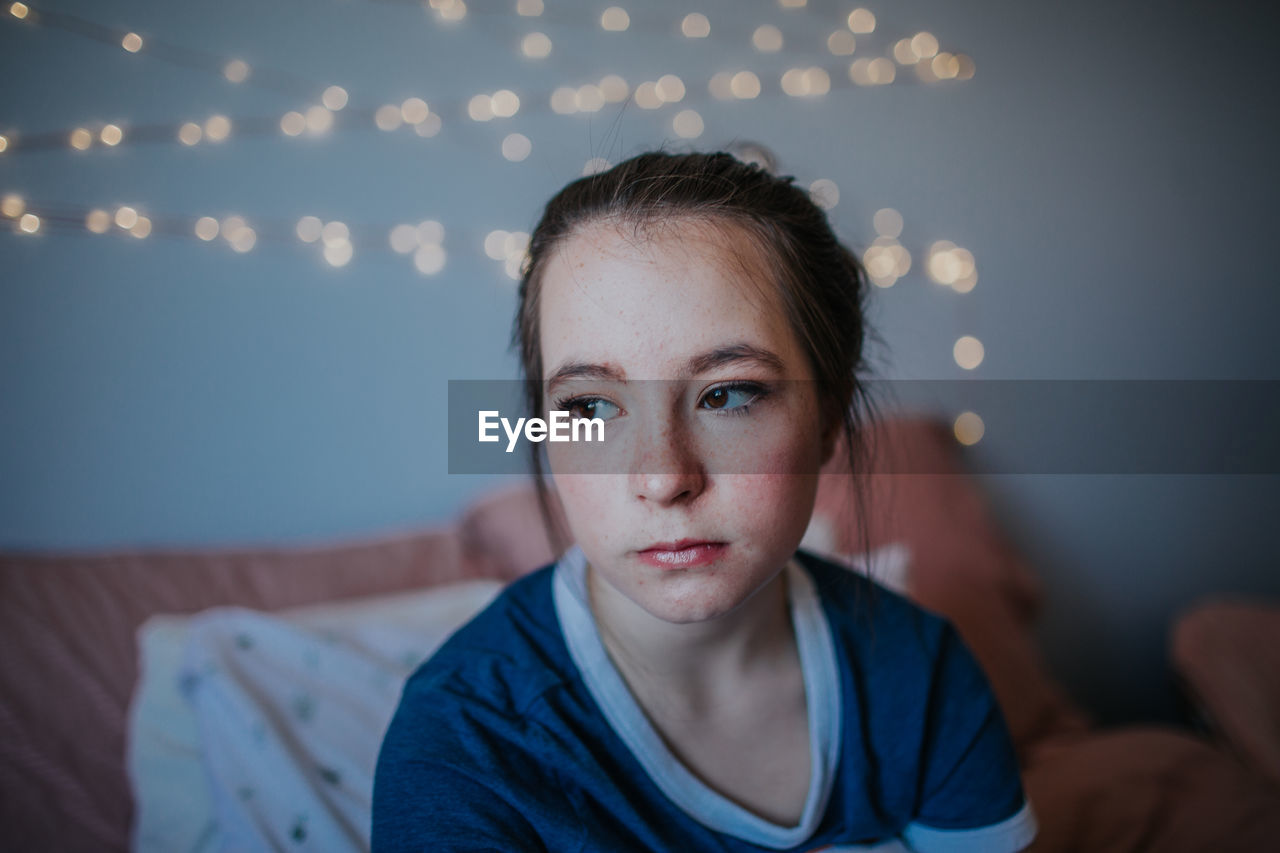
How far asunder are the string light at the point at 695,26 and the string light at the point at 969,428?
1.04 m

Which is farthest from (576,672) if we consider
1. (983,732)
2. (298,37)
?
(298,37)

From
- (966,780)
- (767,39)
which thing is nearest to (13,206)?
(767,39)

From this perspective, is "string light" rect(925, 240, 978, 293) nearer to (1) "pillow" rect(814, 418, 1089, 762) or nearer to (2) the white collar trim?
(1) "pillow" rect(814, 418, 1089, 762)

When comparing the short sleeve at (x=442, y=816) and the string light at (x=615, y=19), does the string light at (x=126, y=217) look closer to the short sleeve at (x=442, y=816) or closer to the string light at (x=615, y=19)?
the string light at (x=615, y=19)

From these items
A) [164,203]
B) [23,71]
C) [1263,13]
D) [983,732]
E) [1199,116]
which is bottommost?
[983,732]

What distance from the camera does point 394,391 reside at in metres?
1.45

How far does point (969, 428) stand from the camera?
1.73 metres

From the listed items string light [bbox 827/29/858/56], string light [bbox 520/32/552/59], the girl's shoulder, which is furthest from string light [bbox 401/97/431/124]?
the girl's shoulder

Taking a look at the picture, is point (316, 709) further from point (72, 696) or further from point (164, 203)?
point (164, 203)

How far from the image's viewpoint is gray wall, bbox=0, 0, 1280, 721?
4.04 ft

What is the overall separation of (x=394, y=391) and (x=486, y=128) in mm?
553

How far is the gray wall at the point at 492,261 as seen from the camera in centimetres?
123

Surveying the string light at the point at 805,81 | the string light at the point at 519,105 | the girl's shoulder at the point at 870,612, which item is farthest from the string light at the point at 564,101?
the girl's shoulder at the point at 870,612

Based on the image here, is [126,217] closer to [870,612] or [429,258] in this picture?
[429,258]
